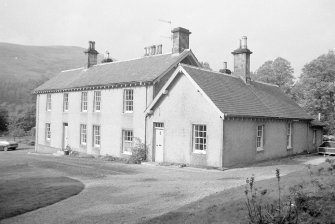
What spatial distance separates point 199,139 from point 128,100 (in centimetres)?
728

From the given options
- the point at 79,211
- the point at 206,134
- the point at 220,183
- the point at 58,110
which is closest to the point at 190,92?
the point at 206,134

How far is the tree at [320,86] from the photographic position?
137 ft

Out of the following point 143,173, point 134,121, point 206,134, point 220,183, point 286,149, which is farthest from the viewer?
point 286,149

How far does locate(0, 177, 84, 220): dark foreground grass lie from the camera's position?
37.5ft

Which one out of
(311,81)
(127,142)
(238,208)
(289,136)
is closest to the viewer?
(238,208)

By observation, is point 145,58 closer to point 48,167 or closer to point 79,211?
point 48,167

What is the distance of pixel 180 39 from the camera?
85.6ft

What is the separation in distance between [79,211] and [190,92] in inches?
466

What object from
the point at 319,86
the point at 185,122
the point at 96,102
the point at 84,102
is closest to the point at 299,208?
the point at 185,122

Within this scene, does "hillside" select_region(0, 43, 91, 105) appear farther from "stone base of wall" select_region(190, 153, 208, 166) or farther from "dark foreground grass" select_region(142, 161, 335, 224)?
"dark foreground grass" select_region(142, 161, 335, 224)

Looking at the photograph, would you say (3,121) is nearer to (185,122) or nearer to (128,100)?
(128,100)

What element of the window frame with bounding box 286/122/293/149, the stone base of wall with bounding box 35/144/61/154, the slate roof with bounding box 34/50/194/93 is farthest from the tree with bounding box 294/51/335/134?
the stone base of wall with bounding box 35/144/61/154

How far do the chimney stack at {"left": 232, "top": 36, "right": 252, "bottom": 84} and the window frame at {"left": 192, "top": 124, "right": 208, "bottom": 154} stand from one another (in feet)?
27.2

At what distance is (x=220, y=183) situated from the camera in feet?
47.7
